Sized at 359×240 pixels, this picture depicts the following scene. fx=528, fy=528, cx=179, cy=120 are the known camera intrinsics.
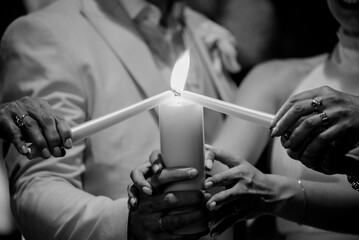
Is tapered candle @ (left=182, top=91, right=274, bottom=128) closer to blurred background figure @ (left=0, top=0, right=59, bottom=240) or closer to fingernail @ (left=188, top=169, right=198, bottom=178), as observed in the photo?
fingernail @ (left=188, top=169, right=198, bottom=178)

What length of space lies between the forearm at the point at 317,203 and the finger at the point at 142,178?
0.24 meters

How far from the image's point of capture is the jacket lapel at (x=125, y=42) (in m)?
0.98

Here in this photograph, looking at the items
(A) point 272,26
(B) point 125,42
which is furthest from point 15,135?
(A) point 272,26

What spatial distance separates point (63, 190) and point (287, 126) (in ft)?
1.31

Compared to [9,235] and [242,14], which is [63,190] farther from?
[242,14]

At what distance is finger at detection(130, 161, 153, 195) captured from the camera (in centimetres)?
59

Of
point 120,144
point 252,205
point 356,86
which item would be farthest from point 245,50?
point 252,205

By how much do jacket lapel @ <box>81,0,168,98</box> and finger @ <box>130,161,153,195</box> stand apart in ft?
1.21

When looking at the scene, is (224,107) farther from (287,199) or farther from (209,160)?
(287,199)

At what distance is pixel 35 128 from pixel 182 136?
0.51 ft

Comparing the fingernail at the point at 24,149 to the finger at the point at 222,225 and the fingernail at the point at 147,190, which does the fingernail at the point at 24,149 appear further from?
the finger at the point at 222,225

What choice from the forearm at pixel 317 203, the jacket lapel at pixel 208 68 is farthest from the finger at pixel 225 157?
the jacket lapel at pixel 208 68

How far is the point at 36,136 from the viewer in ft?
1.77

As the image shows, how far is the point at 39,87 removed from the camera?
887mm
